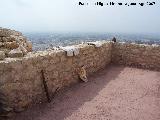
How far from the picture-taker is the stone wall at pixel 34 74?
6020 mm

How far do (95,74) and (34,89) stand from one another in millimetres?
3843

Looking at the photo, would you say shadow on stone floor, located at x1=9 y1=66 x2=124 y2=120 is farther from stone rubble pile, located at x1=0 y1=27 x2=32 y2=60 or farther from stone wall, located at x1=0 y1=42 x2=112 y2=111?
stone rubble pile, located at x1=0 y1=27 x2=32 y2=60

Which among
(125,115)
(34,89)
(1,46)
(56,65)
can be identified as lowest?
(125,115)

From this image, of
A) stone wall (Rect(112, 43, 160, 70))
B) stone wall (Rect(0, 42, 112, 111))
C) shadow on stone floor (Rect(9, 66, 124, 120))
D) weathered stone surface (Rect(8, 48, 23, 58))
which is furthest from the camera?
stone wall (Rect(112, 43, 160, 70))

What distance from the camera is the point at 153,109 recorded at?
22.1 feet

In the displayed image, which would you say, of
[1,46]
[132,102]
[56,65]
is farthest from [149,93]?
[1,46]

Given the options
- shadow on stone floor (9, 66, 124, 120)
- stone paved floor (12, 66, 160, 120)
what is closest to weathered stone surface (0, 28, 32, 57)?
shadow on stone floor (9, 66, 124, 120)

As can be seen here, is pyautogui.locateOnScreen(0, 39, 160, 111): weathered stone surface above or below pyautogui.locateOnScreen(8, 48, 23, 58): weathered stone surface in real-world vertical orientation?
below

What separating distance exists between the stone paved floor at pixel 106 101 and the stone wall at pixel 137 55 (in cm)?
152

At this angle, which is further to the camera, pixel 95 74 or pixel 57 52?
pixel 95 74

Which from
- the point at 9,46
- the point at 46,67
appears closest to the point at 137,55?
the point at 46,67

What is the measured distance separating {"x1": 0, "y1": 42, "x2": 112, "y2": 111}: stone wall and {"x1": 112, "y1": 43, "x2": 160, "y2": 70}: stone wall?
3374 millimetres

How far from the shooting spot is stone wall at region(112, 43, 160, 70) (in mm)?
11117

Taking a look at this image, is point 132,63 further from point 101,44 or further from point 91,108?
point 91,108
